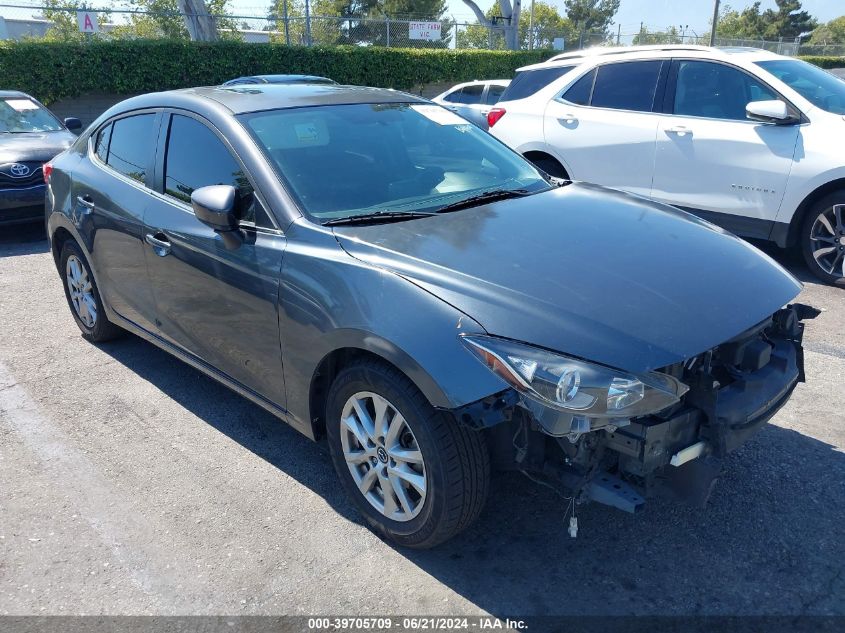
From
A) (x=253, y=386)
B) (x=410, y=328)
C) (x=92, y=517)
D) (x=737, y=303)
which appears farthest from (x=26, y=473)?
(x=737, y=303)

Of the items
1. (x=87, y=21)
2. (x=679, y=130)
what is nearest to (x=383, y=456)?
(x=679, y=130)

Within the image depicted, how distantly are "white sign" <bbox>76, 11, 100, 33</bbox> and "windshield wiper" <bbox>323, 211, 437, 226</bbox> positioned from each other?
50.6 feet

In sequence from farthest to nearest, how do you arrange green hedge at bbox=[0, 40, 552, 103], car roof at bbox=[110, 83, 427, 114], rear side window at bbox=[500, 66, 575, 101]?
1. green hedge at bbox=[0, 40, 552, 103]
2. rear side window at bbox=[500, 66, 575, 101]
3. car roof at bbox=[110, 83, 427, 114]

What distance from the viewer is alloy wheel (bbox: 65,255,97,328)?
4953 mm

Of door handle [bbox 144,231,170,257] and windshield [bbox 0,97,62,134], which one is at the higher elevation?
windshield [bbox 0,97,62,134]

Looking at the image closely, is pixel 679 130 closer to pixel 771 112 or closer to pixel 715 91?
pixel 715 91

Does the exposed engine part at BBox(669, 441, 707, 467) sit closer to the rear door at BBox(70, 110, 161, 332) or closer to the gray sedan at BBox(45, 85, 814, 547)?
the gray sedan at BBox(45, 85, 814, 547)

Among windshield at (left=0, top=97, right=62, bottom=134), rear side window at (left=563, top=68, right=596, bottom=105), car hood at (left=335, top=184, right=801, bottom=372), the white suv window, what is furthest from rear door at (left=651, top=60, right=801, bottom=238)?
windshield at (left=0, top=97, right=62, bottom=134)

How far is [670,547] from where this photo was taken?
293 centimetres

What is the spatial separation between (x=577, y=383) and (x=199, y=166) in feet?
7.64

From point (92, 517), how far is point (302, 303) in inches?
54.4

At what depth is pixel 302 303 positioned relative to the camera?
300cm

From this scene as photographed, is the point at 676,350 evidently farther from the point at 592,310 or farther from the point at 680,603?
the point at 680,603

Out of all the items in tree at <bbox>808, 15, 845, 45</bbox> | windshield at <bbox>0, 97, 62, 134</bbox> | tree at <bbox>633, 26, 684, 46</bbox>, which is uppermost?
tree at <bbox>808, 15, 845, 45</bbox>
